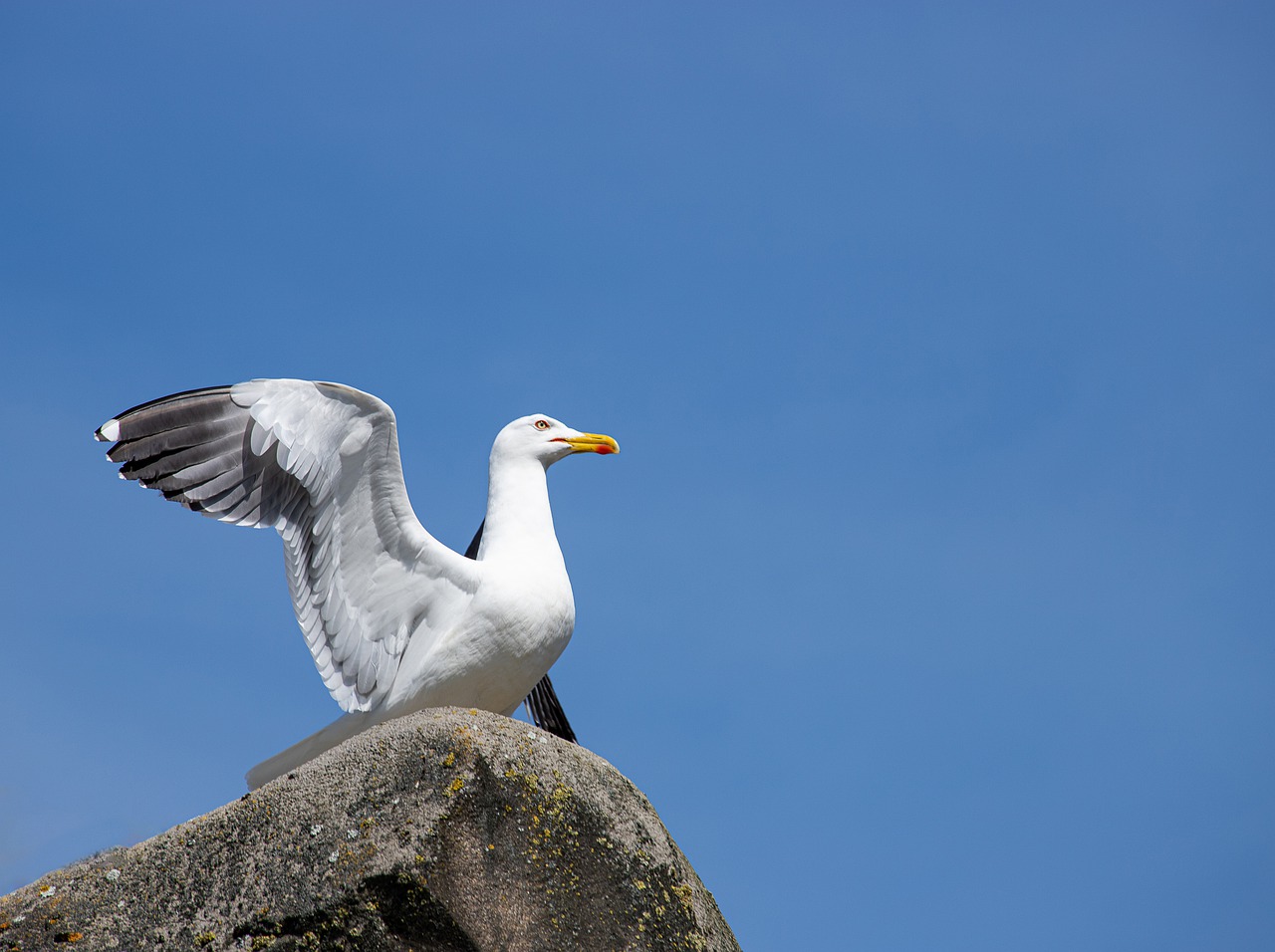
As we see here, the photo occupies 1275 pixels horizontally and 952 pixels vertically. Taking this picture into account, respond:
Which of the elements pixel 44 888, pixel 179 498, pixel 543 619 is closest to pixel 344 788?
pixel 44 888

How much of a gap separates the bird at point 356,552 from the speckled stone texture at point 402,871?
6.50ft

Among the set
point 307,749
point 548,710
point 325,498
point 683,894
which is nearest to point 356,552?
point 325,498

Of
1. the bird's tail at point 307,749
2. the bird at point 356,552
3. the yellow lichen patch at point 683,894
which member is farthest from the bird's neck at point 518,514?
the yellow lichen patch at point 683,894

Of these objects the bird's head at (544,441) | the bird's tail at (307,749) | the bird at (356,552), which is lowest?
the bird's tail at (307,749)

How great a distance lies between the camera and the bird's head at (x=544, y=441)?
32.7 ft

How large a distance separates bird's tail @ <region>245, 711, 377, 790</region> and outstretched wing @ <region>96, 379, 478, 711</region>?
4.8 inches

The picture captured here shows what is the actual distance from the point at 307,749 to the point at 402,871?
2.88 m

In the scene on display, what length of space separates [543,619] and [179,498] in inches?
95.1

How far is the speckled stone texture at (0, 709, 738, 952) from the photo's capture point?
629 cm

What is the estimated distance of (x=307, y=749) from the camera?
8977 millimetres

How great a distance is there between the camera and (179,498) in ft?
29.3

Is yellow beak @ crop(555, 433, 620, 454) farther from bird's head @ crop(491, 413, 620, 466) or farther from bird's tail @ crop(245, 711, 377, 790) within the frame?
bird's tail @ crop(245, 711, 377, 790)

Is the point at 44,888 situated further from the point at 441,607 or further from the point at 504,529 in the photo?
the point at 504,529

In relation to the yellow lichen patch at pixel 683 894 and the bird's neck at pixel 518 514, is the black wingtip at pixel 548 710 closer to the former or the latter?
the bird's neck at pixel 518 514
